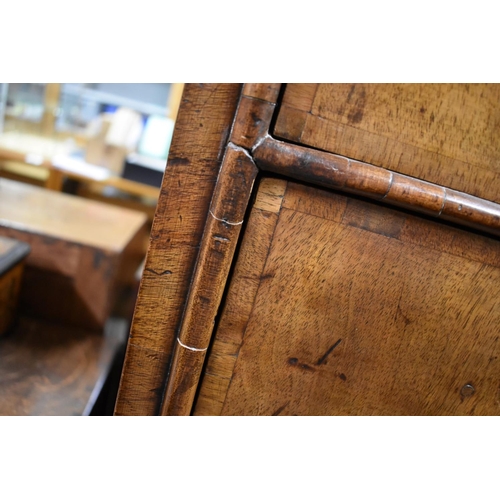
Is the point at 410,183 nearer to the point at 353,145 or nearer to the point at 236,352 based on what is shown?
the point at 353,145

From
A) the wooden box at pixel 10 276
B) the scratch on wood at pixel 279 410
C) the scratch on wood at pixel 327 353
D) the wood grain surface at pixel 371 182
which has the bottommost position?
the wooden box at pixel 10 276

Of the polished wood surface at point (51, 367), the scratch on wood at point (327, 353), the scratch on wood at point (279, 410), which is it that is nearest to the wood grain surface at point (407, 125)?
the scratch on wood at point (327, 353)

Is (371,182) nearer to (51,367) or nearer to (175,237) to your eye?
→ (175,237)

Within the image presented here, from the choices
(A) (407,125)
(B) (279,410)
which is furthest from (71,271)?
(A) (407,125)

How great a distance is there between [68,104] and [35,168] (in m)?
0.54

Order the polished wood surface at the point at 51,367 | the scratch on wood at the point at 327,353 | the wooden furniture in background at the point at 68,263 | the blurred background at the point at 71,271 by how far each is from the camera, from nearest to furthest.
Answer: the scratch on wood at the point at 327,353, the polished wood surface at the point at 51,367, the blurred background at the point at 71,271, the wooden furniture in background at the point at 68,263

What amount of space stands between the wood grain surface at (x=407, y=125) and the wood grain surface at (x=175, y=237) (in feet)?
0.28

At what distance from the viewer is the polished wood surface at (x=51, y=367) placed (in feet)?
4.53

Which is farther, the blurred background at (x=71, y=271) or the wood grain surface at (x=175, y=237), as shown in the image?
the blurred background at (x=71, y=271)

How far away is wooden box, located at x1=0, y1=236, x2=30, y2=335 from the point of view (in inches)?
61.4

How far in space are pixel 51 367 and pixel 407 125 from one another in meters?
1.42

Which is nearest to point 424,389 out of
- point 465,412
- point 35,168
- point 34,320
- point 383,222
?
point 465,412

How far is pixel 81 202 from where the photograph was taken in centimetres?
227

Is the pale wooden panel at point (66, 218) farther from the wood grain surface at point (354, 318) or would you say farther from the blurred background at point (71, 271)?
the wood grain surface at point (354, 318)
